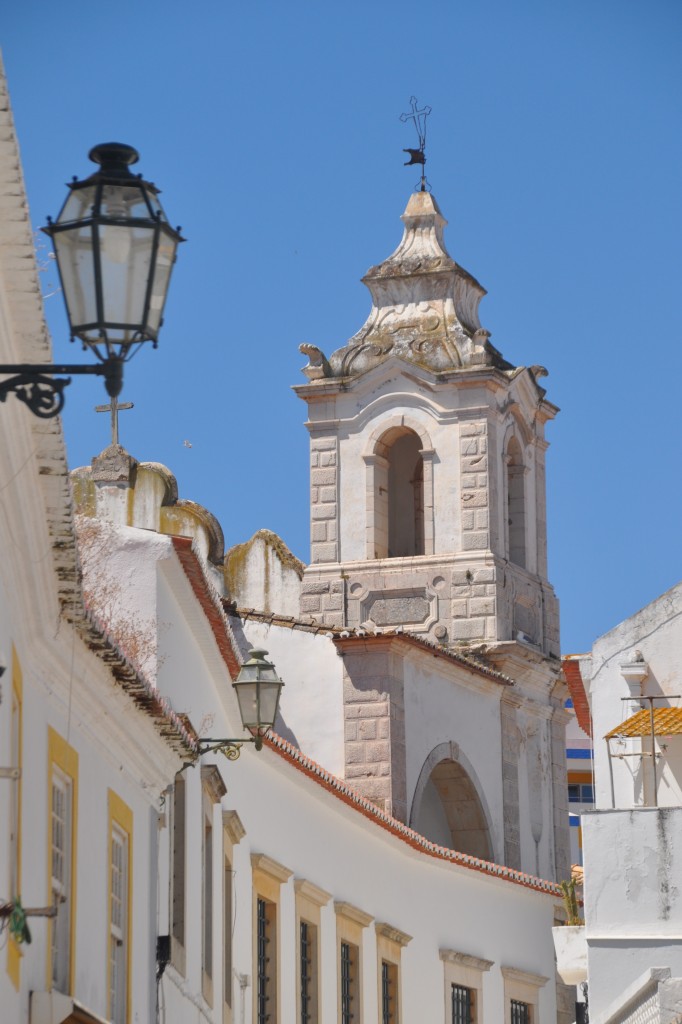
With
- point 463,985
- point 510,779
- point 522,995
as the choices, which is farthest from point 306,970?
point 510,779

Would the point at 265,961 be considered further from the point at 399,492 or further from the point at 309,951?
the point at 399,492

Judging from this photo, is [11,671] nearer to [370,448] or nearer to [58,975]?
[58,975]

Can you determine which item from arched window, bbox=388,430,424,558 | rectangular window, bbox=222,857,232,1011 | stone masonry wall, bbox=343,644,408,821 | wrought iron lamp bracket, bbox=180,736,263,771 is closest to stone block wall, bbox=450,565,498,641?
arched window, bbox=388,430,424,558

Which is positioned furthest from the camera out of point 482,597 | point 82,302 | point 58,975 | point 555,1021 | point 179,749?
point 482,597

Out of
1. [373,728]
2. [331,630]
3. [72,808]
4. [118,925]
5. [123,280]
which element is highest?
[331,630]

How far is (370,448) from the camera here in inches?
1359

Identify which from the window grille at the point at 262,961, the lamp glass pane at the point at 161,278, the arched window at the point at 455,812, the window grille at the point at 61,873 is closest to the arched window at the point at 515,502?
the arched window at the point at 455,812

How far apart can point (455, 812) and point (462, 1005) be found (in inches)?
235

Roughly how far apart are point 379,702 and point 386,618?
15.2ft

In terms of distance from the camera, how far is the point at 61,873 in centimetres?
1224

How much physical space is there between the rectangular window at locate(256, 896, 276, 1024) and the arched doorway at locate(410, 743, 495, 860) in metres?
10.9

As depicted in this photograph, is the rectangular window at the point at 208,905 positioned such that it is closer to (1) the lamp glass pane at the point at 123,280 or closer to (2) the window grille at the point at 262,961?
(2) the window grille at the point at 262,961

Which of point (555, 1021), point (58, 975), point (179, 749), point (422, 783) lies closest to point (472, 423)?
point (422, 783)

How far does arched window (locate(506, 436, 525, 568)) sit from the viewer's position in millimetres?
35438
